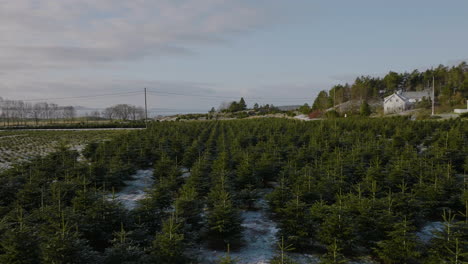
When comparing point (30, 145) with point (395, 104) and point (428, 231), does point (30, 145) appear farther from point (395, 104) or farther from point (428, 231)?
point (395, 104)

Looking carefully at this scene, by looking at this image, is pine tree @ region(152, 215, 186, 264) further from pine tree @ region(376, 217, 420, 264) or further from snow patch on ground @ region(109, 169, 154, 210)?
snow patch on ground @ region(109, 169, 154, 210)

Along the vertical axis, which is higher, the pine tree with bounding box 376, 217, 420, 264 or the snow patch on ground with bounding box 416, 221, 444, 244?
the pine tree with bounding box 376, 217, 420, 264

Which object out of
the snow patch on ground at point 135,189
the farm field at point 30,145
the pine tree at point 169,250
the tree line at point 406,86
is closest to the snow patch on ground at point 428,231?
the pine tree at point 169,250

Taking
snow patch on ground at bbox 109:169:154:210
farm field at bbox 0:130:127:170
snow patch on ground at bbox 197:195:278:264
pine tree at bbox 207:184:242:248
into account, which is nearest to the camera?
snow patch on ground at bbox 197:195:278:264

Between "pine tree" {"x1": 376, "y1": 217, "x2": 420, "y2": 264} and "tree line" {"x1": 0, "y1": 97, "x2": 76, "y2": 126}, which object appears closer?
"pine tree" {"x1": 376, "y1": 217, "x2": 420, "y2": 264}

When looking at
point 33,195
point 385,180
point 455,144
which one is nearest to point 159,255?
point 33,195

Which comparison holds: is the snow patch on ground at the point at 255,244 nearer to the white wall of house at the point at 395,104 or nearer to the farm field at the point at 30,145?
the farm field at the point at 30,145

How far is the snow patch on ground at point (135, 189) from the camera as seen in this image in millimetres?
10719

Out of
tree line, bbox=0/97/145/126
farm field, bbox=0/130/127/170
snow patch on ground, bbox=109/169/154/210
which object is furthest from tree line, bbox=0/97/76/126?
snow patch on ground, bbox=109/169/154/210

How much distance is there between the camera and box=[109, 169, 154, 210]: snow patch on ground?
35.2 ft

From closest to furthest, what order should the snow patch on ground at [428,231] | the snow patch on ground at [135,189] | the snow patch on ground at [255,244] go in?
the snow patch on ground at [255,244]
the snow patch on ground at [428,231]
the snow patch on ground at [135,189]

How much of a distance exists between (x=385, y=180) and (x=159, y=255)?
8.04 meters

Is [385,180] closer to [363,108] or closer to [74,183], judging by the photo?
[74,183]

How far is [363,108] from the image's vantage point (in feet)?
143
